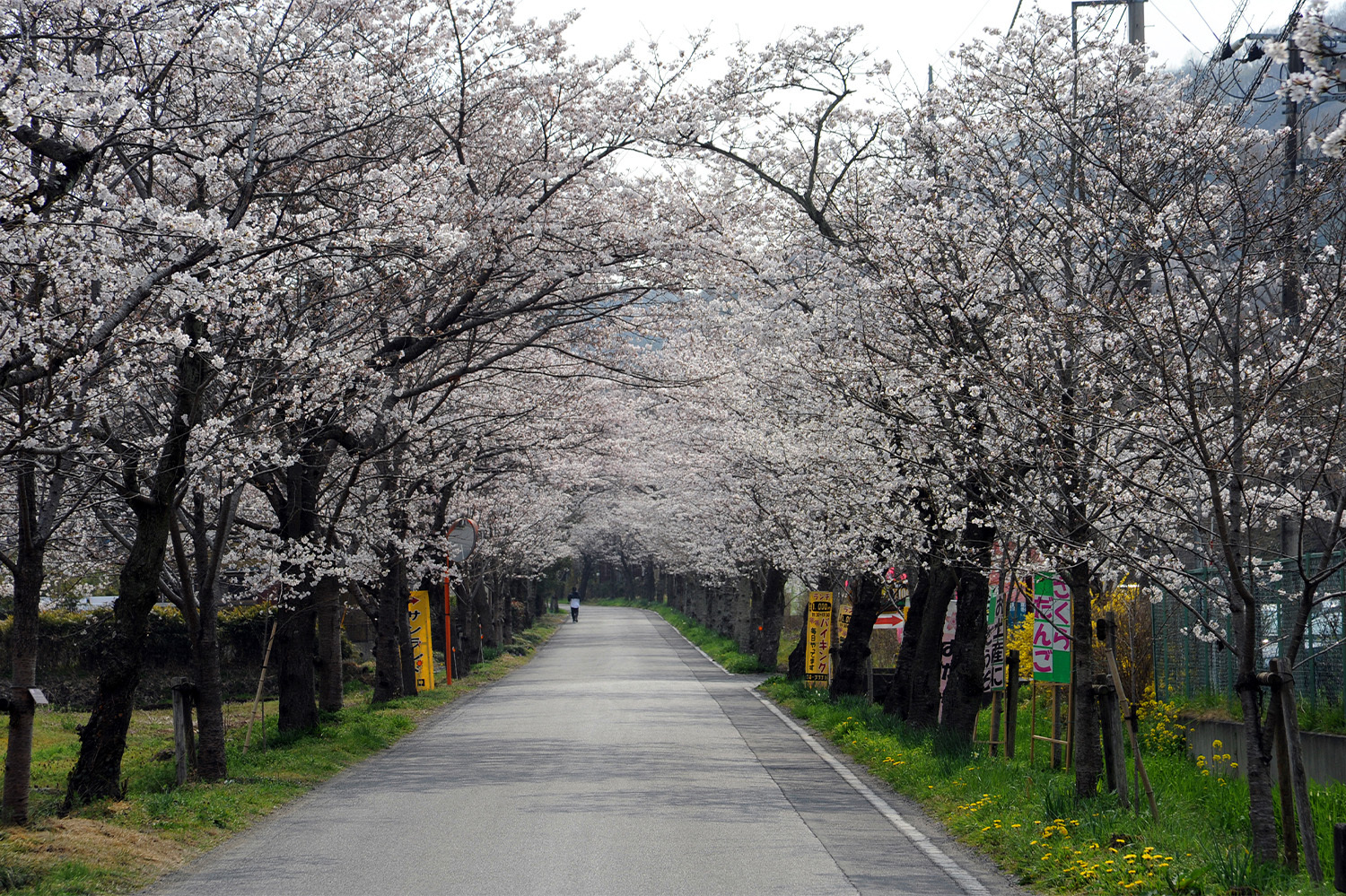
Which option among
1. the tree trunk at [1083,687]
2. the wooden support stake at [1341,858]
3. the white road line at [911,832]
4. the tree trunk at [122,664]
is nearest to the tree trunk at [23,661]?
the tree trunk at [122,664]

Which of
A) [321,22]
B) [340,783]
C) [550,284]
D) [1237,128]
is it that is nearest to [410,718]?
[340,783]

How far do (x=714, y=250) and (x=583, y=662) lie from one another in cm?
2396

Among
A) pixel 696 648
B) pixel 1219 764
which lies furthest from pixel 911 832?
pixel 696 648

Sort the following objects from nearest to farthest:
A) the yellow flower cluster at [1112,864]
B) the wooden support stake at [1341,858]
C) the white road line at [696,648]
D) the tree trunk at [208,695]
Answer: the wooden support stake at [1341,858] < the yellow flower cluster at [1112,864] < the tree trunk at [208,695] < the white road line at [696,648]

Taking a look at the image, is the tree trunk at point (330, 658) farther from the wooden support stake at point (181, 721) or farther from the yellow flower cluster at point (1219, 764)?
the yellow flower cluster at point (1219, 764)

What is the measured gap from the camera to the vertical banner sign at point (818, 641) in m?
26.0

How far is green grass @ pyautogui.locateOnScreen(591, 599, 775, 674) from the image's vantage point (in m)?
34.6

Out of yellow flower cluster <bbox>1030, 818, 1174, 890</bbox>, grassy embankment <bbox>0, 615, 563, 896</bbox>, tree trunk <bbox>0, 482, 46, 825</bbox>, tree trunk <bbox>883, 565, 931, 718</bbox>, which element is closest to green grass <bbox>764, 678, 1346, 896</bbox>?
yellow flower cluster <bbox>1030, 818, 1174, 890</bbox>

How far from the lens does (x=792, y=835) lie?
9.67 metres

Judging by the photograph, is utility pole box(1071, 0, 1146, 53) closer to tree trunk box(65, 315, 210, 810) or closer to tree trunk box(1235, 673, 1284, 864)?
tree trunk box(1235, 673, 1284, 864)

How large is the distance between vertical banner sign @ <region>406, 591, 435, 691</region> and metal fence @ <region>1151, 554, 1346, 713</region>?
15.3 metres

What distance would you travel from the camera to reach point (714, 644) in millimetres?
46219

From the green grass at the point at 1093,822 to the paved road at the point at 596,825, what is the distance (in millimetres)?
363

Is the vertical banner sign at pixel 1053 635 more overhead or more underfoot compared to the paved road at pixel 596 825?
more overhead
